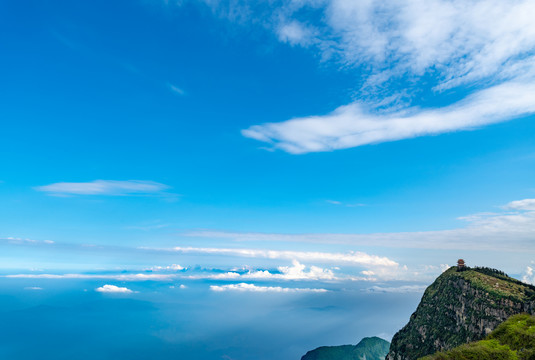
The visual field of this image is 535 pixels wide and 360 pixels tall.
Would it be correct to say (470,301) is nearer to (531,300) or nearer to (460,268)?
(531,300)

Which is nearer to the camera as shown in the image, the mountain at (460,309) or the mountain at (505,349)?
the mountain at (505,349)

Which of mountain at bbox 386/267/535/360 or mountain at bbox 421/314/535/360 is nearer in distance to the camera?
mountain at bbox 421/314/535/360

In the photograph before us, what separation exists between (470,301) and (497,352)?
102761 millimetres

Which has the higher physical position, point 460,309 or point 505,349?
point 505,349

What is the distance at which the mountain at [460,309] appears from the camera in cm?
12406

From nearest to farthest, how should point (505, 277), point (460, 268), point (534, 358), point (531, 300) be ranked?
1. point (534, 358)
2. point (531, 300)
3. point (505, 277)
4. point (460, 268)

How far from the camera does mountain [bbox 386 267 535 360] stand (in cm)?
12406

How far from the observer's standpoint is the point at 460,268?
181 metres

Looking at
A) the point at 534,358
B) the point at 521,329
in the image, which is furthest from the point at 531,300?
the point at 534,358

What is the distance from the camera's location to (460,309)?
14588 cm

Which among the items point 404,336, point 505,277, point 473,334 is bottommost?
point 404,336

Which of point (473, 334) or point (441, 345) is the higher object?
point (473, 334)

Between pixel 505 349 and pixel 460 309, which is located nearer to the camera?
pixel 505 349

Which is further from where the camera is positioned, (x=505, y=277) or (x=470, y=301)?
(x=505, y=277)
